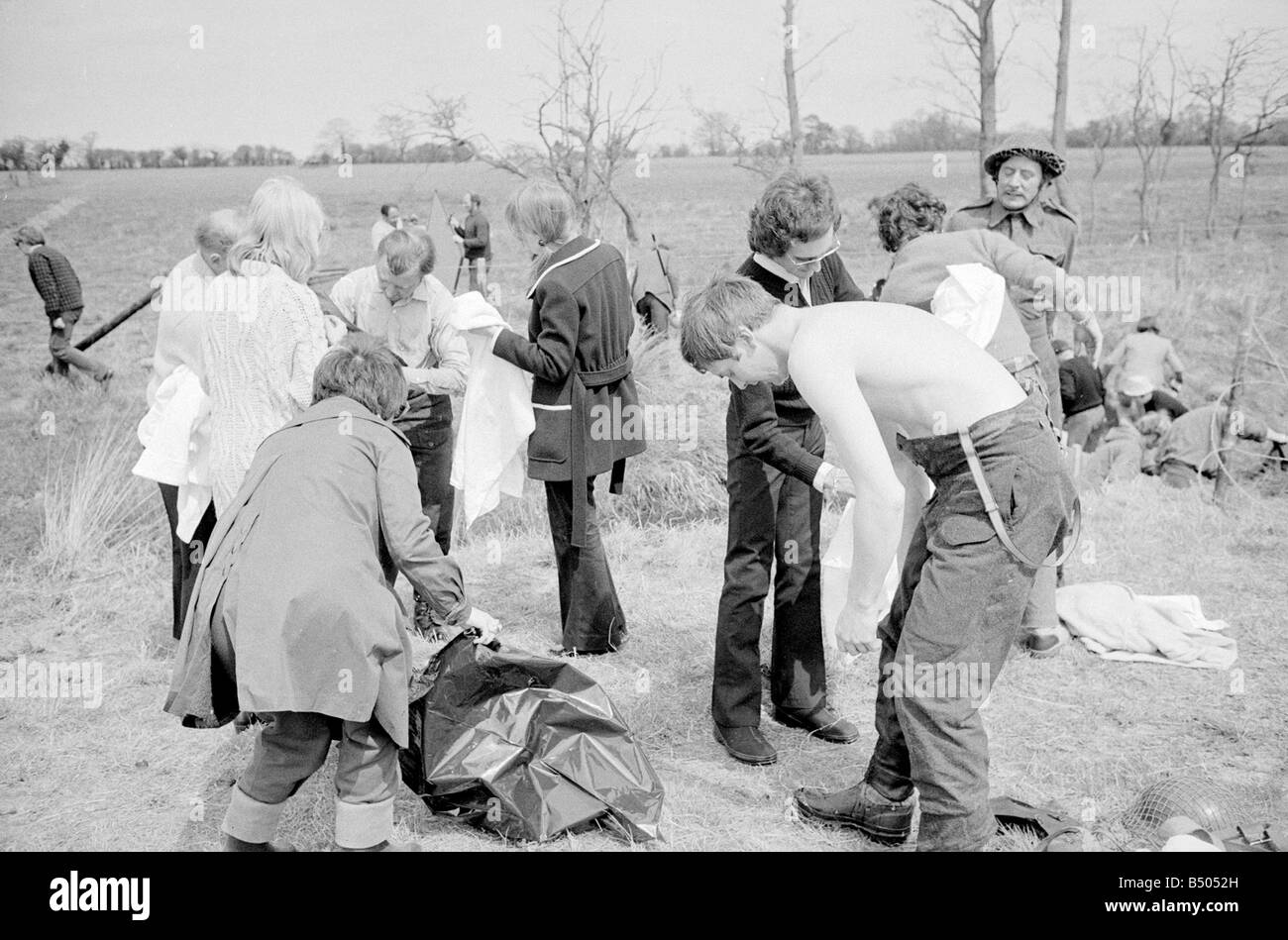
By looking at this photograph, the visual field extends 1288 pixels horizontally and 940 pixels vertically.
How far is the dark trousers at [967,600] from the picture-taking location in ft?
8.02

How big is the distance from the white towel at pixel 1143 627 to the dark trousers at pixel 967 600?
6.39 ft

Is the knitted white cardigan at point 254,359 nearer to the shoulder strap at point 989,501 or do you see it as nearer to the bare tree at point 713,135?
the shoulder strap at point 989,501

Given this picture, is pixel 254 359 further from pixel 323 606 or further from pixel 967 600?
pixel 967 600

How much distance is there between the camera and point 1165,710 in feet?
12.3

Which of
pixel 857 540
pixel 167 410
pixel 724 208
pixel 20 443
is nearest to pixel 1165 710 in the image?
pixel 857 540

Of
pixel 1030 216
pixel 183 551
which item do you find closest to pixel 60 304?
pixel 183 551

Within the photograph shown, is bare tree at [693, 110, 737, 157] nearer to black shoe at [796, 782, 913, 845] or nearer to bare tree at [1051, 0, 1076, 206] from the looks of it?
bare tree at [1051, 0, 1076, 206]

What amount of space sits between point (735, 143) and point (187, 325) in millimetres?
10540

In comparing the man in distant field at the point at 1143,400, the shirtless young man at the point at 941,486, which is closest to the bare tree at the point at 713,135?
the man in distant field at the point at 1143,400

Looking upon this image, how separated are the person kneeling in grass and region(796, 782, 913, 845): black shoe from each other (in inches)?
46.5


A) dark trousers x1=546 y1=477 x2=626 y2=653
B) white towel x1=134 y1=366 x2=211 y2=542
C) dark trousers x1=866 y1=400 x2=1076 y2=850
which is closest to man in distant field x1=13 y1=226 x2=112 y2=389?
white towel x1=134 y1=366 x2=211 y2=542

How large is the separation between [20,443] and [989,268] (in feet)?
21.6

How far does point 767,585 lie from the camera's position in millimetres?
3371
